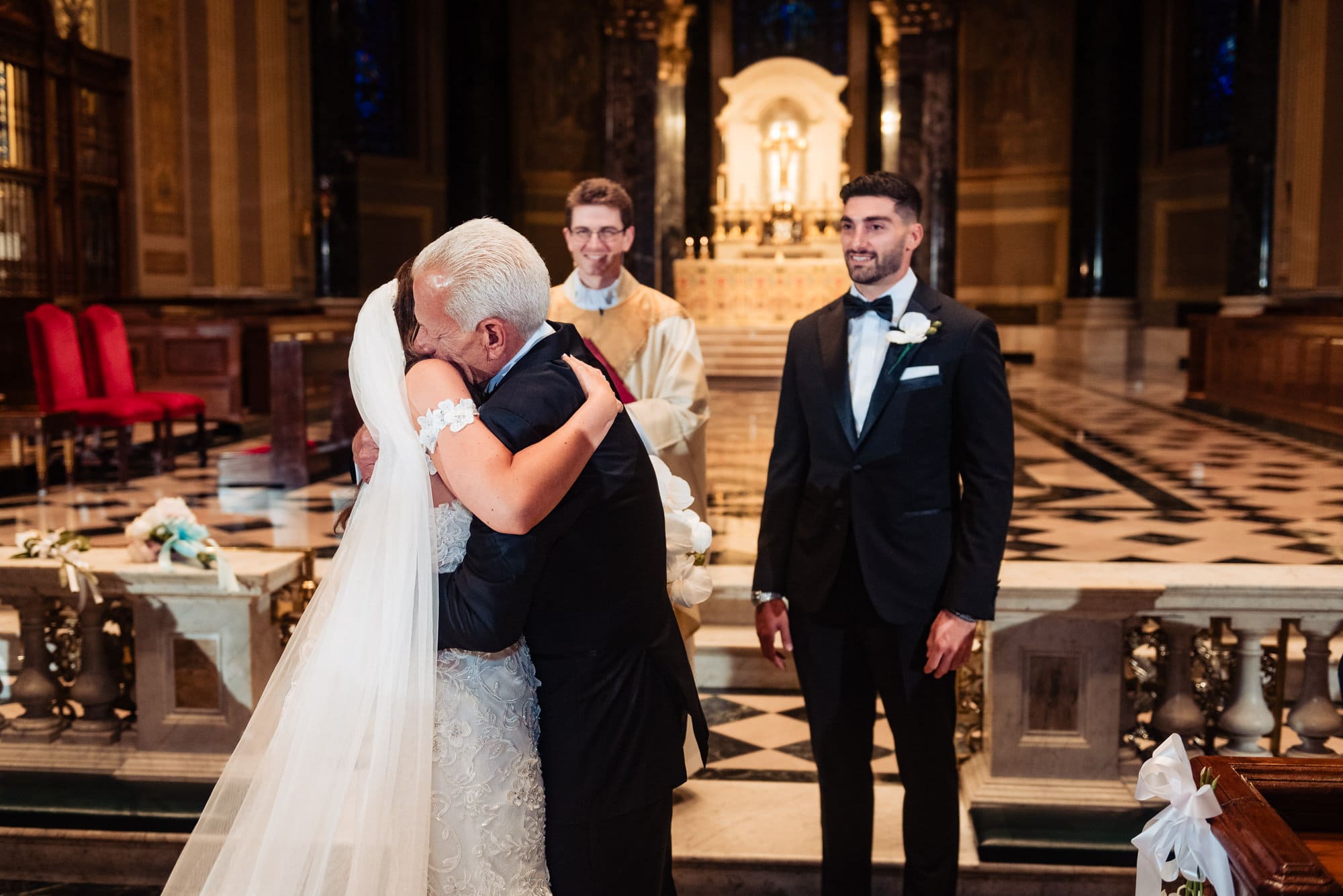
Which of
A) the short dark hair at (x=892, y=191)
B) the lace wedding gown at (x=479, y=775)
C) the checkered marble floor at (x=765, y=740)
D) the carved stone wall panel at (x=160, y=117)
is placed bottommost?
the checkered marble floor at (x=765, y=740)

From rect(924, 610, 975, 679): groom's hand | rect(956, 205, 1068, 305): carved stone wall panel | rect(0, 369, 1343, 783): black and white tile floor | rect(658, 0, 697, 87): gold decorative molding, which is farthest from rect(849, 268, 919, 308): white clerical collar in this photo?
rect(956, 205, 1068, 305): carved stone wall panel

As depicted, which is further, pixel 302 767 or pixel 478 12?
pixel 478 12

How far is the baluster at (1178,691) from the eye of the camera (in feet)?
9.96

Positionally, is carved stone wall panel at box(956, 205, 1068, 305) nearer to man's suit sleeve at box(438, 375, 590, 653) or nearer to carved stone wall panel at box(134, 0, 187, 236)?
carved stone wall panel at box(134, 0, 187, 236)

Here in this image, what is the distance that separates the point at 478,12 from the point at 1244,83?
10651 mm

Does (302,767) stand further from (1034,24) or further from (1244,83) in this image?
(1034,24)

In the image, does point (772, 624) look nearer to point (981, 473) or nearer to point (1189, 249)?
point (981, 473)

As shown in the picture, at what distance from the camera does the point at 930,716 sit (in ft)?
8.22

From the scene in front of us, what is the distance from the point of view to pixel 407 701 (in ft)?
5.73

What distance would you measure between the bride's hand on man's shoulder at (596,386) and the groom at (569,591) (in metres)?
0.01

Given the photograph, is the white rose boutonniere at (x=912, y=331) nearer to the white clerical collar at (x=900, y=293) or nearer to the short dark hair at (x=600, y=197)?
the white clerical collar at (x=900, y=293)

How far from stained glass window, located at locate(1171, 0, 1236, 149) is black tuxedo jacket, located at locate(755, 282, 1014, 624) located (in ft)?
54.7

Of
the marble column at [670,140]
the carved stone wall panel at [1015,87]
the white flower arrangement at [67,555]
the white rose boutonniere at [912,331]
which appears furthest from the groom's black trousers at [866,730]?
the carved stone wall panel at [1015,87]

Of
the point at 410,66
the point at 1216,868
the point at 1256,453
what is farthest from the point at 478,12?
the point at 1216,868
